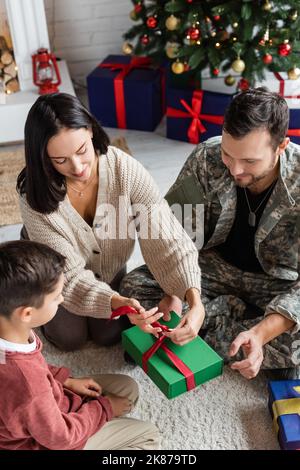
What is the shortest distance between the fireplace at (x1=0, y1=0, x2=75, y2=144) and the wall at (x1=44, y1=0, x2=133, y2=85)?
37 centimetres

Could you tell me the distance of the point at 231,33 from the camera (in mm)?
2416

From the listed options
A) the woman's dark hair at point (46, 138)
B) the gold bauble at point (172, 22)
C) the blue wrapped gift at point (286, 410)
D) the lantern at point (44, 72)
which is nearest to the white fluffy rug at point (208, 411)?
the blue wrapped gift at point (286, 410)

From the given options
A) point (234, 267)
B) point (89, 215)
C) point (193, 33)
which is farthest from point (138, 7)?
point (234, 267)

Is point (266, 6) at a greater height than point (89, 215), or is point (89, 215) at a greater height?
point (266, 6)

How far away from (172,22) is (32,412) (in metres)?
1.85

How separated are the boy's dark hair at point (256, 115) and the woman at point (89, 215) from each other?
1.11 ft

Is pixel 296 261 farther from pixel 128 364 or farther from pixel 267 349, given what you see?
pixel 128 364

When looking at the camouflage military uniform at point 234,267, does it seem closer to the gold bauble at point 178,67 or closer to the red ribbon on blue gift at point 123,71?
the gold bauble at point 178,67

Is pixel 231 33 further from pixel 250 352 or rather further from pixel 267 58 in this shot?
pixel 250 352

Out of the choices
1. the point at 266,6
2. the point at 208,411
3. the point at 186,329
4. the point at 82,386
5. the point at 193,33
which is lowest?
the point at 208,411

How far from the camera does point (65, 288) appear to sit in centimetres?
150

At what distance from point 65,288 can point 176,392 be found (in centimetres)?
42

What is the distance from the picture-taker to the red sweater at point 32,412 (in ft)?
3.47
